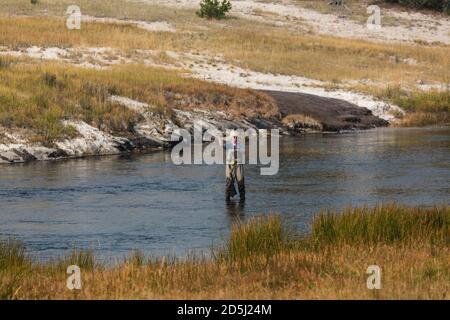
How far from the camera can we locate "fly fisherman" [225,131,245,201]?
29922 millimetres

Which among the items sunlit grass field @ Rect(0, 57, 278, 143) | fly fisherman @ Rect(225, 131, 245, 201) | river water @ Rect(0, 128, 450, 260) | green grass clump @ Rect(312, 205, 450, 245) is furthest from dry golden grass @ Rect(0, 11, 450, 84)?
green grass clump @ Rect(312, 205, 450, 245)

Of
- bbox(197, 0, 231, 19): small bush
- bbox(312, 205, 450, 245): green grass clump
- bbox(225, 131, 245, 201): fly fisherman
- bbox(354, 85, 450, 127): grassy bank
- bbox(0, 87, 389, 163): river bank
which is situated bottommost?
bbox(354, 85, 450, 127): grassy bank

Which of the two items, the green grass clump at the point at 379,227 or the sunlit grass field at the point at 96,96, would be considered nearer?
the green grass clump at the point at 379,227

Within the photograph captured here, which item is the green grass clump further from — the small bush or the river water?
the small bush

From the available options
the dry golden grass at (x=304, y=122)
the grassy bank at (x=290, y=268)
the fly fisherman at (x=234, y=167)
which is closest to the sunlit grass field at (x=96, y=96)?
the dry golden grass at (x=304, y=122)

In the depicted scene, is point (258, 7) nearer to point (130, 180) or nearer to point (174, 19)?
point (174, 19)

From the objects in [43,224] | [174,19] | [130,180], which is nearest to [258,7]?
[174,19]

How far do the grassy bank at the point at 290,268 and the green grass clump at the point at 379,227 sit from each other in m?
0.02

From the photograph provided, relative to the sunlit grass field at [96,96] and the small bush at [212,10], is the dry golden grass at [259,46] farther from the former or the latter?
the sunlit grass field at [96,96]

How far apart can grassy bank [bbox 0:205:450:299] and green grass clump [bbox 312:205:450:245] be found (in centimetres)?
2

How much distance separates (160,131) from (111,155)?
4861 millimetres

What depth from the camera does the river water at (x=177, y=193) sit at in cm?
2581

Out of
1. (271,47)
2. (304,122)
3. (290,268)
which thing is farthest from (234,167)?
(271,47)

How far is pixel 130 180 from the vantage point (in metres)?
36.5
